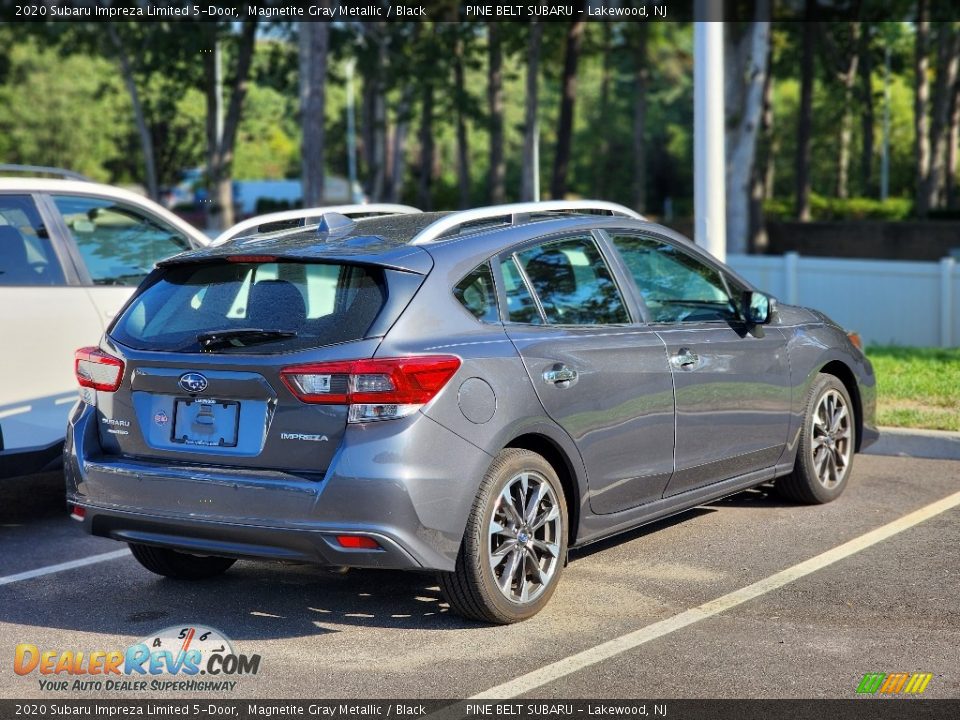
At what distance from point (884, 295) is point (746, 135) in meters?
10.4

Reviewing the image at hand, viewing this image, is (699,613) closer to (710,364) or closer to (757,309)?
(710,364)

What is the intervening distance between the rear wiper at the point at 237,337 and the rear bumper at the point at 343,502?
49 cm

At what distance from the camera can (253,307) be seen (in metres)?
5.41

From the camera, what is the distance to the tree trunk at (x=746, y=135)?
2623cm

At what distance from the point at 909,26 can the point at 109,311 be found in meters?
41.2

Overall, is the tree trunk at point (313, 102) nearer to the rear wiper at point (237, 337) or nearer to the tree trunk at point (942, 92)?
the rear wiper at point (237, 337)

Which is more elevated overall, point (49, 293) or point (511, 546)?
point (49, 293)

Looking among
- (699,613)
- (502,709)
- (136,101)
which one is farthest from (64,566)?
(136,101)

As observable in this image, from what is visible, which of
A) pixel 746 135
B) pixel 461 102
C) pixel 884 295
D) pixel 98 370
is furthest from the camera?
pixel 461 102

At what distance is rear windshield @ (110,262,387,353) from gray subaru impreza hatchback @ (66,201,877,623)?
11mm

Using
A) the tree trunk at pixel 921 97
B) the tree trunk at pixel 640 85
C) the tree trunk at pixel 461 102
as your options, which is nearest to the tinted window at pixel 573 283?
the tree trunk at pixel 461 102

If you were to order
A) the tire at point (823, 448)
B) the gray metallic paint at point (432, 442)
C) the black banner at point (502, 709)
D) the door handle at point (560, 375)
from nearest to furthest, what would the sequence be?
the black banner at point (502, 709) < the gray metallic paint at point (432, 442) < the door handle at point (560, 375) < the tire at point (823, 448)

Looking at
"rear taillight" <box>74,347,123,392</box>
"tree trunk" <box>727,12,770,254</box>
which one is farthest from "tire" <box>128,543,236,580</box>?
"tree trunk" <box>727,12,770,254</box>

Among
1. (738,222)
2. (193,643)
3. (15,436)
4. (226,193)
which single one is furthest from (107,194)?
(226,193)
